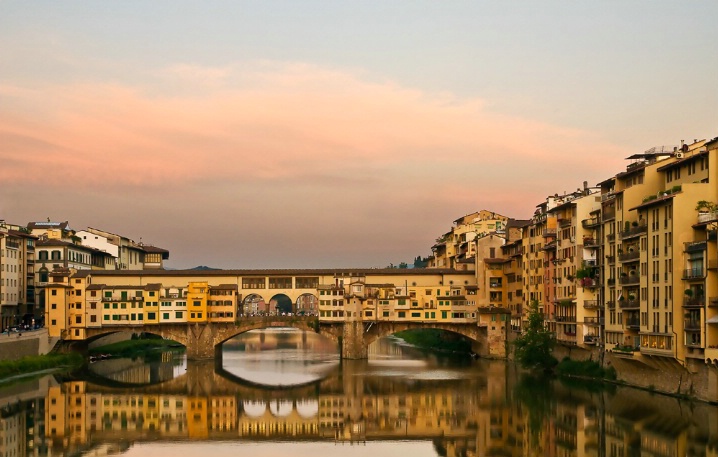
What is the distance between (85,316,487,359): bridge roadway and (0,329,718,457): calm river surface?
26.0 feet

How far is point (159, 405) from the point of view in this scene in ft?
185

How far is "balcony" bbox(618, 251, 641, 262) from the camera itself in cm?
5362

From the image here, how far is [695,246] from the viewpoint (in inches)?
1836

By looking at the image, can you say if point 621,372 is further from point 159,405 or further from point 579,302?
Answer: point 159,405

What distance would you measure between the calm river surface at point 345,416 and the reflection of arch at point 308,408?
63 mm

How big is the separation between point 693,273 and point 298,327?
4159 centimetres

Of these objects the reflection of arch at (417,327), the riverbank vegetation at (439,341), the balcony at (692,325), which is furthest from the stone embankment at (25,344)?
the balcony at (692,325)

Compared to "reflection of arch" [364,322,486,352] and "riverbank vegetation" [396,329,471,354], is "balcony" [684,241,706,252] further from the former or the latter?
"riverbank vegetation" [396,329,471,354]

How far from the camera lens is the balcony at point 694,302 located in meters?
45.6

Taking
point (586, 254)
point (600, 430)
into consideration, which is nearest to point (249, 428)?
point (600, 430)

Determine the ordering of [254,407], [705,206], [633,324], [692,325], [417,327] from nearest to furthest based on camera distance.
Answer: [692,325]
[705,206]
[633,324]
[254,407]
[417,327]

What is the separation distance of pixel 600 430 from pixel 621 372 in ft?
43.5

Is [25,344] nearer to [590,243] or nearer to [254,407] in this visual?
[254,407]

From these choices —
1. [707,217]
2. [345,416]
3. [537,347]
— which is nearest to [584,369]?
[537,347]
